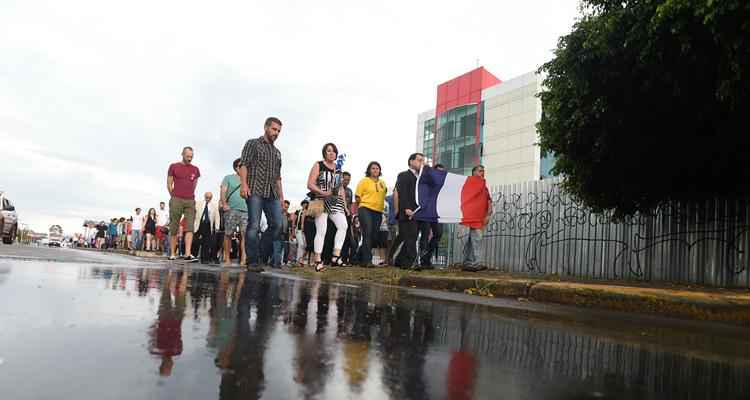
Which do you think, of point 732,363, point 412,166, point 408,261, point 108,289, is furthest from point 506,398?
point 412,166

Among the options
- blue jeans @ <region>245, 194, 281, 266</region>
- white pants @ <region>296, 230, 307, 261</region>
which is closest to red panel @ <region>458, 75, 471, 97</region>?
white pants @ <region>296, 230, 307, 261</region>

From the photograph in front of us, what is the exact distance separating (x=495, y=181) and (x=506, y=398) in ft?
168

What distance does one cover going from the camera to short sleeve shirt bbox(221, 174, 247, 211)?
30.6 ft

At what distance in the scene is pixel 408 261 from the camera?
877 cm

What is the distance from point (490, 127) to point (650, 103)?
Result: 4495 centimetres

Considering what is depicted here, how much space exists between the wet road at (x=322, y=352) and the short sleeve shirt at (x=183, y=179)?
5.73m

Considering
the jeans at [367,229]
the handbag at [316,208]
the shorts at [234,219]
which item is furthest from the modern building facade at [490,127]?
the handbag at [316,208]

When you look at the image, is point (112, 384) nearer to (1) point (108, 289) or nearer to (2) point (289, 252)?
(1) point (108, 289)

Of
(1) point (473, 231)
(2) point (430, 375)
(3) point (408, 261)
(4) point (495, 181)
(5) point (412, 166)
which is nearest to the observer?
(2) point (430, 375)

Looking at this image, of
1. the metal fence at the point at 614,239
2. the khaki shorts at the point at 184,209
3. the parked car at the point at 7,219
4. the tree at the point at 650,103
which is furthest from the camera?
the parked car at the point at 7,219

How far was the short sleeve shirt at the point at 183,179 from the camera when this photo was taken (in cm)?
938

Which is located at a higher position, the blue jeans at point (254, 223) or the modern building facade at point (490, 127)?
the modern building facade at point (490, 127)

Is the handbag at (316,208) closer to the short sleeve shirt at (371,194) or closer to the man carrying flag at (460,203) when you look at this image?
the short sleeve shirt at (371,194)

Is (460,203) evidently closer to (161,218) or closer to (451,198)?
(451,198)
